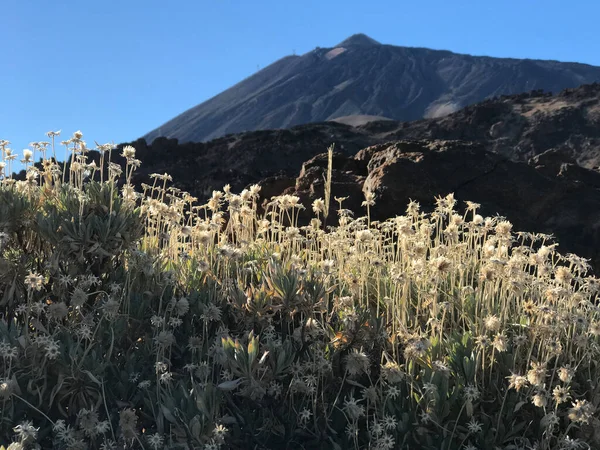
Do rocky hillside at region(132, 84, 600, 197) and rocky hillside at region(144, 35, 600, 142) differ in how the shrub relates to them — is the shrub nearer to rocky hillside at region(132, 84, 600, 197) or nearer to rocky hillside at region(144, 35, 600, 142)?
rocky hillside at region(132, 84, 600, 197)

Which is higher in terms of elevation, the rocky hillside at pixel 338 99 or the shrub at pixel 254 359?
the rocky hillside at pixel 338 99

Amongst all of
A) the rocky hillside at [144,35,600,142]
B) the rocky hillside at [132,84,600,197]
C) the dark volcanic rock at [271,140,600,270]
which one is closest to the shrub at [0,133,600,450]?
the dark volcanic rock at [271,140,600,270]

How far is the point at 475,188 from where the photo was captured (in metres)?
8.31

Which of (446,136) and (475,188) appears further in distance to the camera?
(446,136)

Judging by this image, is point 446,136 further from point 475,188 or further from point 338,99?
point 338,99

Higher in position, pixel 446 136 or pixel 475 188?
pixel 446 136

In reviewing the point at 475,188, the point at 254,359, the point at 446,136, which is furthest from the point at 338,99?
the point at 254,359

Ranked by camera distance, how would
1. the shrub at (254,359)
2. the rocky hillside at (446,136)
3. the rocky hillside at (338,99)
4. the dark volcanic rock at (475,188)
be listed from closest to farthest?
the shrub at (254,359) < the dark volcanic rock at (475,188) < the rocky hillside at (446,136) < the rocky hillside at (338,99)

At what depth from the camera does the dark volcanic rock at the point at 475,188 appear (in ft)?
25.7

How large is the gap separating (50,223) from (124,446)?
1.59 meters

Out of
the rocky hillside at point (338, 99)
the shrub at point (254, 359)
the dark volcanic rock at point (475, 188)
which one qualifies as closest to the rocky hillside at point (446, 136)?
the dark volcanic rock at point (475, 188)

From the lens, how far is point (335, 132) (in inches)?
1467

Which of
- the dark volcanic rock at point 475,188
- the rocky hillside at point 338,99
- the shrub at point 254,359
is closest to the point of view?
the shrub at point 254,359

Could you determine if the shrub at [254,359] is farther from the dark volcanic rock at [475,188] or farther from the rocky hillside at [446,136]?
the rocky hillside at [446,136]
